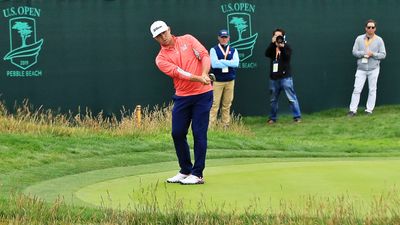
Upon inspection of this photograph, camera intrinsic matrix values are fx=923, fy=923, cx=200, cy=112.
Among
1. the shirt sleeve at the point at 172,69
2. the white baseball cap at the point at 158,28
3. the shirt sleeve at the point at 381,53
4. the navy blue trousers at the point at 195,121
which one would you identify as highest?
the white baseball cap at the point at 158,28

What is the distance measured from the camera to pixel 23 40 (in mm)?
17062

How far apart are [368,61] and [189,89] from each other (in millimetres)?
9563

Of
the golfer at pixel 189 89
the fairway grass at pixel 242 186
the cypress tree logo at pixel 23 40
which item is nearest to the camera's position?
the fairway grass at pixel 242 186

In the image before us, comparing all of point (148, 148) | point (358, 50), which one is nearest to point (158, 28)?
point (148, 148)

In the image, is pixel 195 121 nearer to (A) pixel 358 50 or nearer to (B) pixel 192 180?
(B) pixel 192 180

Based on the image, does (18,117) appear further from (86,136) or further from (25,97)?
(86,136)

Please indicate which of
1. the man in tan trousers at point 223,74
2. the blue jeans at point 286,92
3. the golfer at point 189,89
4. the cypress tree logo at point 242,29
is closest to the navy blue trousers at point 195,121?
the golfer at point 189,89

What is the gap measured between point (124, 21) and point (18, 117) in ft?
9.85

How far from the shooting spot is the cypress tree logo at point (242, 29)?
18172mm

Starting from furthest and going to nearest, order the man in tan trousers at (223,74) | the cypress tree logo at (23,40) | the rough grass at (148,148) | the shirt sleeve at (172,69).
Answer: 1. the cypress tree logo at (23,40)
2. the man in tan trousers at (223,74)
3. the shirt sleeve at (172,69)
4. the rough grass at (148,148)

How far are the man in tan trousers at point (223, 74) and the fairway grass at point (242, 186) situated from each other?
5711 millimetres

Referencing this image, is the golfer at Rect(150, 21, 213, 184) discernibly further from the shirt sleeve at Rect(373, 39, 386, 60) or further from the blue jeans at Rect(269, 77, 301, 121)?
the shirt sleeve at Rect(373, 39, 386, 60)

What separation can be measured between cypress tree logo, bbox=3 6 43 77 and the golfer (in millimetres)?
7865

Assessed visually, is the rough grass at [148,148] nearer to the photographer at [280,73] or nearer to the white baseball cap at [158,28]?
the photographer at [280,73]
